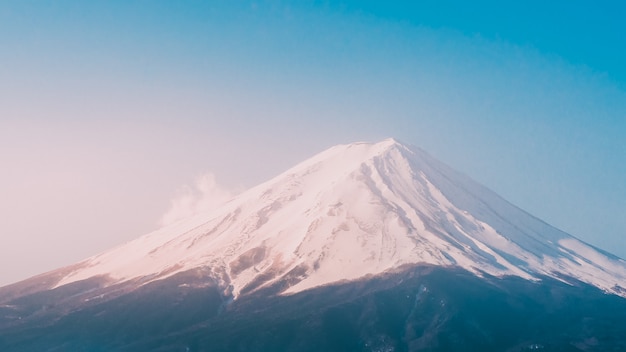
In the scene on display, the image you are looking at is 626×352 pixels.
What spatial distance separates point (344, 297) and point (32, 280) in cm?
8039

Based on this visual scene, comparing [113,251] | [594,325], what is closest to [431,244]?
[594,325]

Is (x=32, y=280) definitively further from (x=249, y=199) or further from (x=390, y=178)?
(x=390, y=178)

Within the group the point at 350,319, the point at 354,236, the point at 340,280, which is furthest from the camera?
the point at 354,236

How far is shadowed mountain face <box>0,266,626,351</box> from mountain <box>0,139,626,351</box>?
0.33 m

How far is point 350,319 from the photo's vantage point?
99.2 m

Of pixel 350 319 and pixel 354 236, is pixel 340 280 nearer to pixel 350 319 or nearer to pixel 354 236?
pixel 350 319

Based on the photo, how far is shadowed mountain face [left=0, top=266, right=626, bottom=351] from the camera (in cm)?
9231

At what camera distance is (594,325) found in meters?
102

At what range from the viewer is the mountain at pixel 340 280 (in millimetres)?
95750

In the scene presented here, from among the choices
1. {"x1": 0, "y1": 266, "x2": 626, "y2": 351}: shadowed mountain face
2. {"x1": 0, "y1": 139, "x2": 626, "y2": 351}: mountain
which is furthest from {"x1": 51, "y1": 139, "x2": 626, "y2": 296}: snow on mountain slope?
{"x1": 0, "y1": 266, "x2": 626, "y2": 351}: shadowed mountain face

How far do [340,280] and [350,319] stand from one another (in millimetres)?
18123

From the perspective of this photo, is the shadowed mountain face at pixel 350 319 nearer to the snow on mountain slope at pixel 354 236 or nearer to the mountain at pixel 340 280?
the mountain at pixel 340 280

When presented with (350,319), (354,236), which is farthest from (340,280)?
(354,236)

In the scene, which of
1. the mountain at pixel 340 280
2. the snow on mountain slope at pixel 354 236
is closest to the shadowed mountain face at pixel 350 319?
the mountain at pixel 340 280
